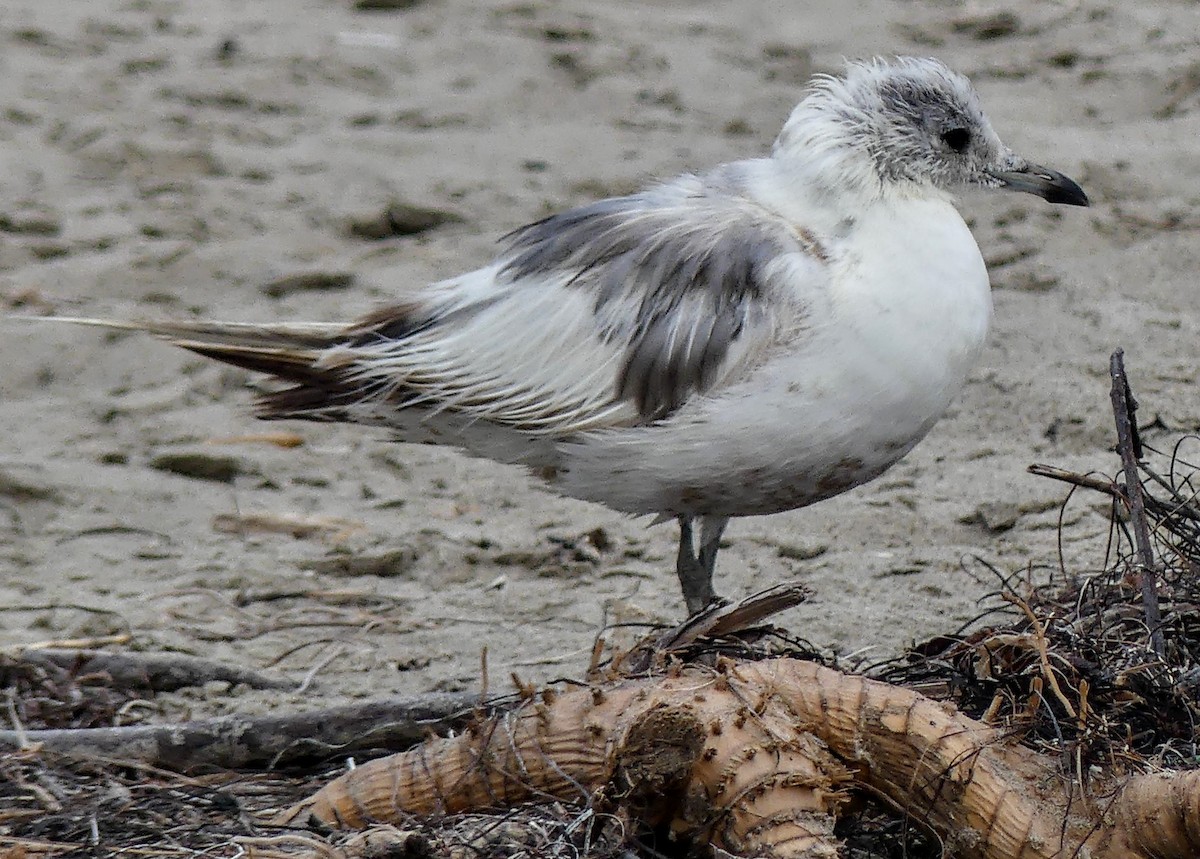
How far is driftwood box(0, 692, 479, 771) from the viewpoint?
11.2 ft

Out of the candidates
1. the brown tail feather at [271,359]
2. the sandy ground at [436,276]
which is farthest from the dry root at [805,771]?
the brown tail feather at [271,359]

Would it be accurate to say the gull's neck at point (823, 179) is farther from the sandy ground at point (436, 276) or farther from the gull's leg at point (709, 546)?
the sandy ground at point (436, 276)

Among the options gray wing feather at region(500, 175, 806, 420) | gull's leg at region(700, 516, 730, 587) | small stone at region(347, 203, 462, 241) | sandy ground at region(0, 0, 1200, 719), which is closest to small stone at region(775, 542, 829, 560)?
sandy ground at region(0, 0, 1200, 719)

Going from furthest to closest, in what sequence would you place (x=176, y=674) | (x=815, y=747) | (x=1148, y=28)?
(x=1148, y=28) → (x=176, y=674) → (x=815, y=747)

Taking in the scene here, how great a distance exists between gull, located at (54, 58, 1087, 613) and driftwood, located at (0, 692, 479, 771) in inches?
27.8

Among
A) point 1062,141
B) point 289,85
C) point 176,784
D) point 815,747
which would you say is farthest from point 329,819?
point 289,85

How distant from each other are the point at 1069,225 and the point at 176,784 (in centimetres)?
377

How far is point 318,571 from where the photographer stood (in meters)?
4.71

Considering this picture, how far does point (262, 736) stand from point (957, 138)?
6.47ft

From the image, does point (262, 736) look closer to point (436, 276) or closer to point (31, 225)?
point (436, 276)

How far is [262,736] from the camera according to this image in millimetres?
3475

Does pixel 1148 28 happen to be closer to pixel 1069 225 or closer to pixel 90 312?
pixel 1069 225

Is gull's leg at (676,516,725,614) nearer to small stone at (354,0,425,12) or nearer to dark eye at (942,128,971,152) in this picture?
dark eye at (942,128,971,152)

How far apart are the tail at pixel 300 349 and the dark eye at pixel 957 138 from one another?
127 cm
